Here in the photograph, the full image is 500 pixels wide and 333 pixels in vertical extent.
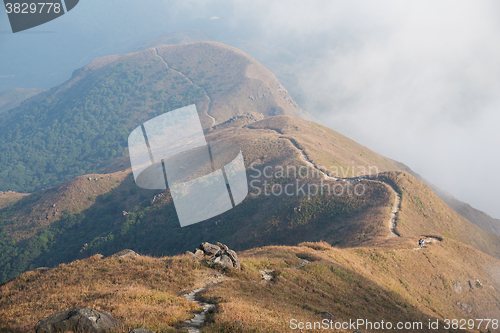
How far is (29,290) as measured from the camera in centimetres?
1367

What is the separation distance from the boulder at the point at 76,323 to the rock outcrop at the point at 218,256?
1019 cm

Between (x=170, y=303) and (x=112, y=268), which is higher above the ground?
(x=170, y=303)

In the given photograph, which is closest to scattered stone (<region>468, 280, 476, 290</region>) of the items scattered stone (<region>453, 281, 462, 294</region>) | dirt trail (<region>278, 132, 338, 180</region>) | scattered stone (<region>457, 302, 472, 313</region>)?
scattered stone (<region>453, 281, 462, 294</region>)

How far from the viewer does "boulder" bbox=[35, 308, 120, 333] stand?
27.2ft

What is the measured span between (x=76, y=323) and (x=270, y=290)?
11202 millimetres

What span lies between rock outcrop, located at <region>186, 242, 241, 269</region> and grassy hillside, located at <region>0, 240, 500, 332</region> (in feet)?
2.20

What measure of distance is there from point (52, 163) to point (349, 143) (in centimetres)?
19996

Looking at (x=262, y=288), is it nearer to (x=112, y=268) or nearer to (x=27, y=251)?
(x=112, y=268)

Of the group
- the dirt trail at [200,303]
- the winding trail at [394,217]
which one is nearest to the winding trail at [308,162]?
the winding trail at [394,217]

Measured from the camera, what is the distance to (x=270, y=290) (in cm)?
1705

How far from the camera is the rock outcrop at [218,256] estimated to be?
740 inches

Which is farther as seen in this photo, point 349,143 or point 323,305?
point 349,143

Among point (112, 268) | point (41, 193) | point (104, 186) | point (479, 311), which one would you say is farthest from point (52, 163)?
point (479, 311)

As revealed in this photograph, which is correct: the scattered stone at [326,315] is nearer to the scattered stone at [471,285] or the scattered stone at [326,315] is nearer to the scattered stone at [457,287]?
the scattered stone at [457,287]
